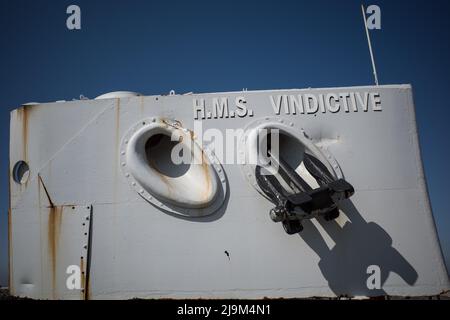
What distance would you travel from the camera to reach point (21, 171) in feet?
13.8

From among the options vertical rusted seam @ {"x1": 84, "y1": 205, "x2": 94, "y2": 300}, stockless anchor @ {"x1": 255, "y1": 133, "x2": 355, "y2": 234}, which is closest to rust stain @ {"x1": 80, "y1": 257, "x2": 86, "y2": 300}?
vertical rusted seam @ {"x1": 84, "y1": 205, "x2": 94, "y2": 300}

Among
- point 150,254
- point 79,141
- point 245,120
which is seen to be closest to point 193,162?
point 245,120

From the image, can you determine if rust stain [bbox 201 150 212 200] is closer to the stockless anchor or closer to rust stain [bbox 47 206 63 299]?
the stockless anchor

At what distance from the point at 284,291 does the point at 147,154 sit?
2182 millimetres

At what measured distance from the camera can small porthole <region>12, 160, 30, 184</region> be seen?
4133mm

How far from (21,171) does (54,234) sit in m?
0.96

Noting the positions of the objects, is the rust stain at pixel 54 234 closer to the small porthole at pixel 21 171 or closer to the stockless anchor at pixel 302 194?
the small porthole at pixel 21 171

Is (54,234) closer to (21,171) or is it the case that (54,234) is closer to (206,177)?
(21,171)

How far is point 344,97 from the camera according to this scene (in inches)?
155

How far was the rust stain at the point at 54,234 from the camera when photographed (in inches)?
149

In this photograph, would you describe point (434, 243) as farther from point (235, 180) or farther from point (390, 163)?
point (235, 180)

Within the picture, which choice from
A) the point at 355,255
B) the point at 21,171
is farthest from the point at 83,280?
the point at 355,255

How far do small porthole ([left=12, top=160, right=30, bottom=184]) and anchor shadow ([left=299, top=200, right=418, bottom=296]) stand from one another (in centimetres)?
324
